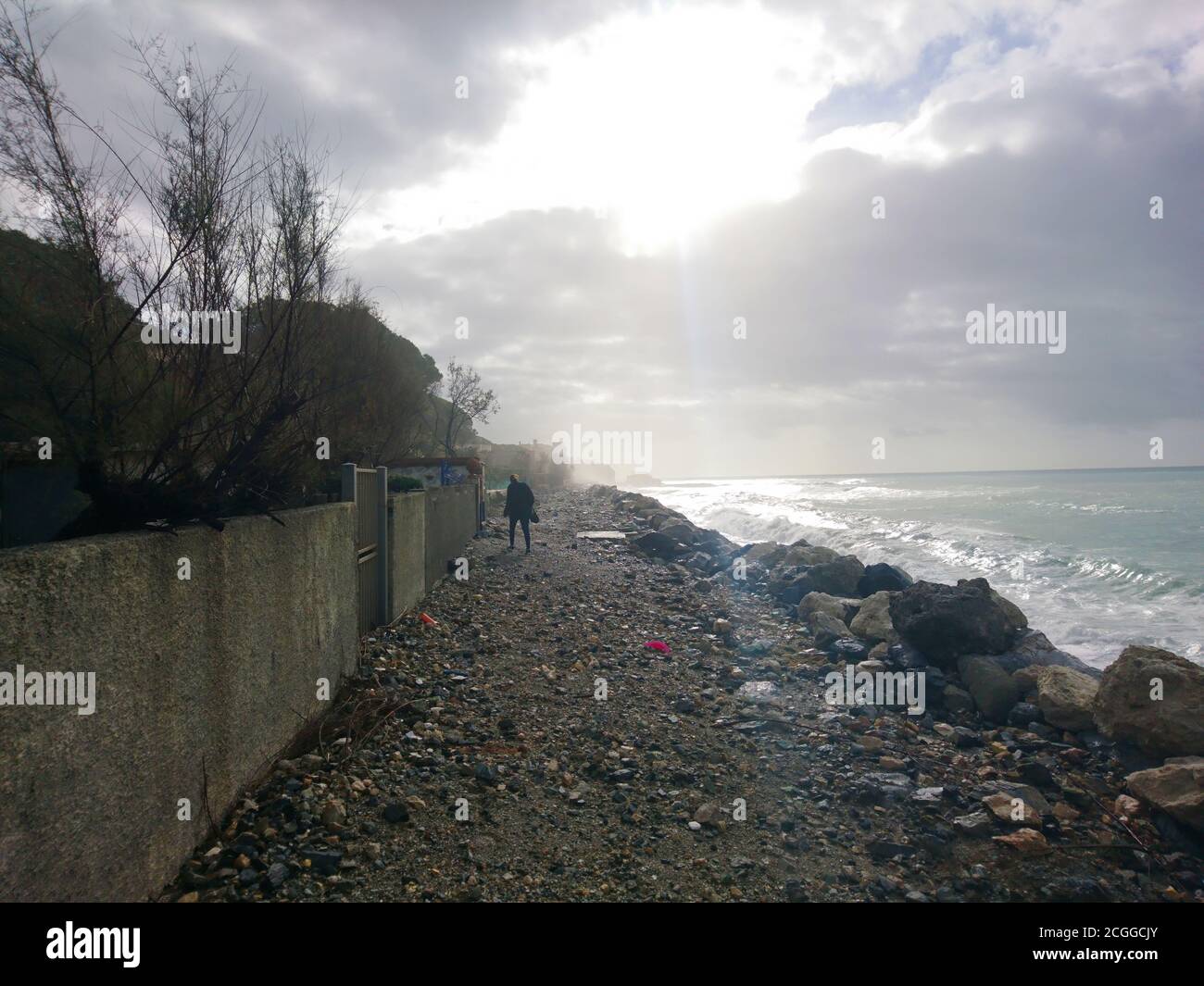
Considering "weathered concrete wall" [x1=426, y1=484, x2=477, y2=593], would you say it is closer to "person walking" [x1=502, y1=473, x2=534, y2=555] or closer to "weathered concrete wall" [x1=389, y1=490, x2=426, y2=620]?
"weathered concrete wall" [x1=389, y1=490, x2=426, y2=620]

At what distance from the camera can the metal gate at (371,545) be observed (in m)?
7.16

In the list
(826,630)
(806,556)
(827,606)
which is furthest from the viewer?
(806,556)

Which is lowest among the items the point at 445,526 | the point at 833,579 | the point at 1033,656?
the point at 1033,656

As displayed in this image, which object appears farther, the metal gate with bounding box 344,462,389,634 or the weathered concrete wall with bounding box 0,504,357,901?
the metal gate with bounding box 344,462,389,634

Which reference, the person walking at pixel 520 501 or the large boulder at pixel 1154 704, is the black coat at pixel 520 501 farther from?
the large boulder at pixel 1154 704

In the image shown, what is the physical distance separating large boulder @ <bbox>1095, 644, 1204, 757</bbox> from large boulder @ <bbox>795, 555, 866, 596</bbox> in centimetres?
610

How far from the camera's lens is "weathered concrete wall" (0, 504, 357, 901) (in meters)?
2.39

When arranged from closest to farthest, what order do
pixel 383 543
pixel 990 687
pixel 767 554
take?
pixel 990 687 → pixel 383 543 → pixel 767 554

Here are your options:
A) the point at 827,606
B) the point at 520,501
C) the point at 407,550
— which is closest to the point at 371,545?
the point at 407,550

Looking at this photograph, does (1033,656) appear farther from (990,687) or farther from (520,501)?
(520,501)

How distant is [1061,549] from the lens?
21281mm

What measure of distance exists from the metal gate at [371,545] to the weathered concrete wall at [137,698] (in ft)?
7.60

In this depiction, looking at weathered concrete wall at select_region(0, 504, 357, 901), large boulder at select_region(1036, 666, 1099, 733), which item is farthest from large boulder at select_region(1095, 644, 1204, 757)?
weathered concrete wall at select_region(0, 504, 357, 901)

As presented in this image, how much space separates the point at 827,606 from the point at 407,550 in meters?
6.06
